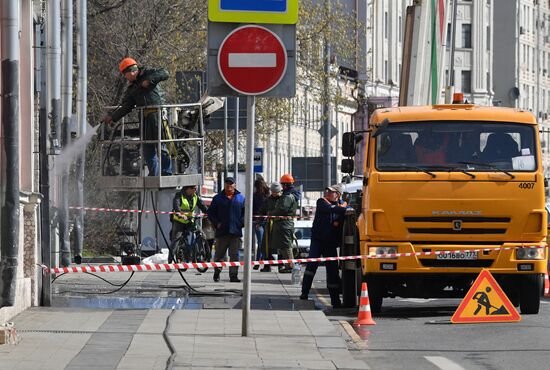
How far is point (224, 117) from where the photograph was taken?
3944cm

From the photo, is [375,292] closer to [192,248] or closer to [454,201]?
[454,201]

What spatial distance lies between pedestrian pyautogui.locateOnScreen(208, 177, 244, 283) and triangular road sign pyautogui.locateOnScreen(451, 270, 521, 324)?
8.23 metres

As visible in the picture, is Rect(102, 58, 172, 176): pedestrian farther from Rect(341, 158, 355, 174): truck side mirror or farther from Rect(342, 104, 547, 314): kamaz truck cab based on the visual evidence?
Rect(342, 104, 547, 314): kamaz truck cab

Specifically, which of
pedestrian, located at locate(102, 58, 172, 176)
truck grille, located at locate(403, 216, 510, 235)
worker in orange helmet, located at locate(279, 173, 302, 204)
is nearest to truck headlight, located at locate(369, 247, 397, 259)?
truck grille, located at locate(403, 216, 510, 235)

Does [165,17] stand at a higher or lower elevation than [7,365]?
higher

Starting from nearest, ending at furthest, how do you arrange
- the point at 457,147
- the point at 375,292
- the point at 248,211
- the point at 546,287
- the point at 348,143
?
the point at 248,211 < the point at 457,147 < the point at 375,292 < the point at 348,143 < the point at 546,287

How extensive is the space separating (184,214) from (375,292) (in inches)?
297

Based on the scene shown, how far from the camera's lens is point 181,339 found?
1545cm

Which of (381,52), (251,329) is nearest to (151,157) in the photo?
(251,329)

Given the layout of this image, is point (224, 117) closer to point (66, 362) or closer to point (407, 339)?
point (407, 339)

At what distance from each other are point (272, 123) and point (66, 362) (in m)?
41.9

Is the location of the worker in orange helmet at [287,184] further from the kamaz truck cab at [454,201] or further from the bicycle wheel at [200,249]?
the kamaz truck cab at [454,201]

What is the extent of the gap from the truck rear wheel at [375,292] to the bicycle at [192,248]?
7.20 metres

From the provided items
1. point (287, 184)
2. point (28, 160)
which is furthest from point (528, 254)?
point (287, 184)
